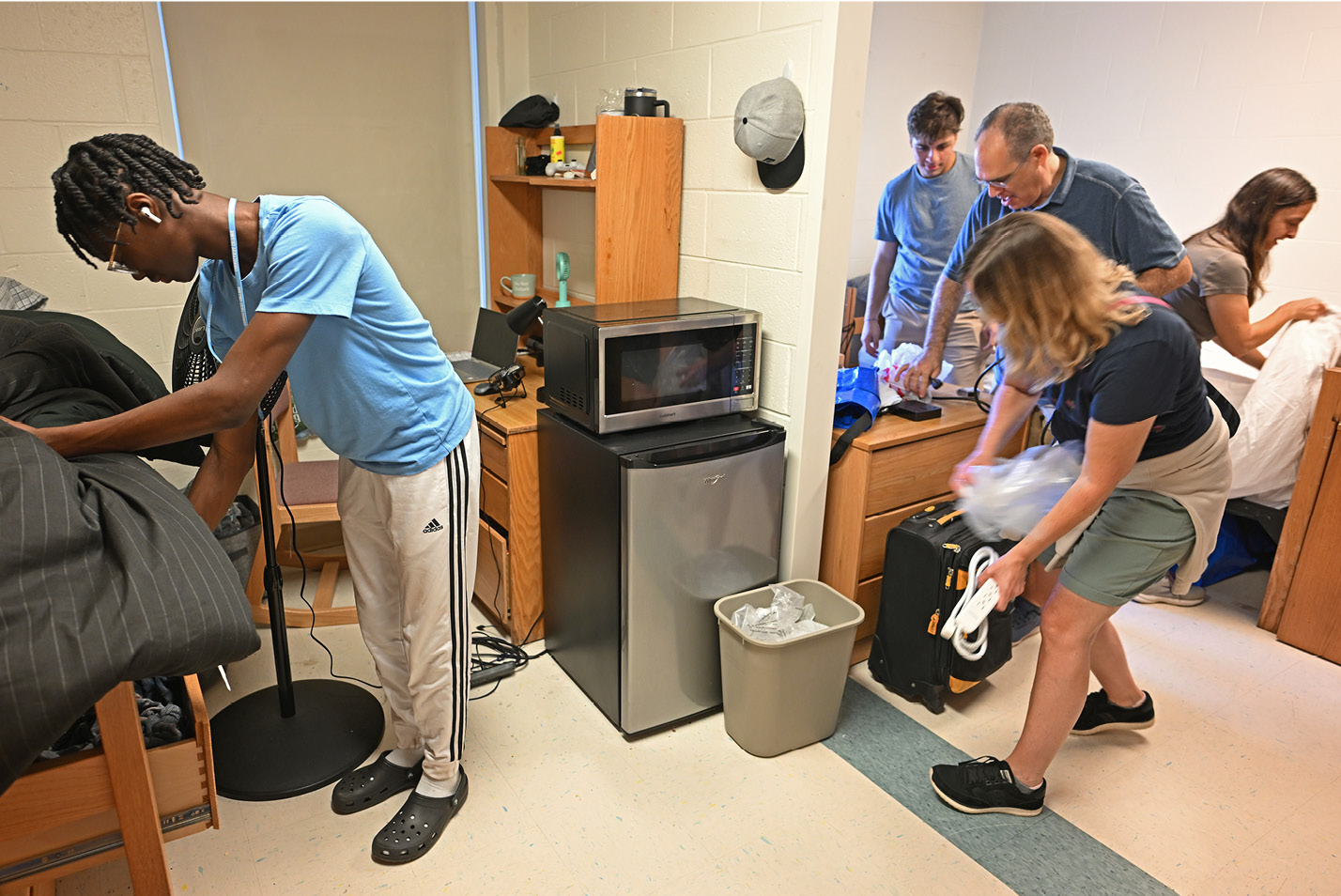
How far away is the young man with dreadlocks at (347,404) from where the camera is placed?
1.32 m

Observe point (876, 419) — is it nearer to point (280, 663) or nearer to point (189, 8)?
point (280, 663)

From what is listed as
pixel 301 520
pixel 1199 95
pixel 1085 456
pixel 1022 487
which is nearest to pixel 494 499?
pixel 301 520

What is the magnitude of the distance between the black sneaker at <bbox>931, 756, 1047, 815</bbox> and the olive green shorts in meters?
0.48

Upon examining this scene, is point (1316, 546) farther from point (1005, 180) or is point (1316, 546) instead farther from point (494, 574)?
point (494, 574)

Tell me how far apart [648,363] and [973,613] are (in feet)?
3.21

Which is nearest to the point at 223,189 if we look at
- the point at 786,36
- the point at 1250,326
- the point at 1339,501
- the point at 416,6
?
the point at 416,6

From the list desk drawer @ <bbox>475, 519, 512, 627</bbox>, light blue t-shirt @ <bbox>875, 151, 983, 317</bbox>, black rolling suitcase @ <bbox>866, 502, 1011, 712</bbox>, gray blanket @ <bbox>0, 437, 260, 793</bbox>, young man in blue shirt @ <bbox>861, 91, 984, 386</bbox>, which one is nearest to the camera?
gray blanket @ <bbox>0, 437, 260, 793</bbox>

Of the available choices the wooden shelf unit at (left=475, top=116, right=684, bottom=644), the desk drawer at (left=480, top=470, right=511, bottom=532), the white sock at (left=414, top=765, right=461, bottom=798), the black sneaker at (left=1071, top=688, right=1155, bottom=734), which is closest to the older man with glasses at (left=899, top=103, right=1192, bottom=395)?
the wooden shelf unit at (left=475, top=116, right=684, bottom=644)

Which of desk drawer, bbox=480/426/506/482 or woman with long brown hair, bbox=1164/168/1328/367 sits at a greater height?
woman with long brown hair, bbox=1164/168/1328/367

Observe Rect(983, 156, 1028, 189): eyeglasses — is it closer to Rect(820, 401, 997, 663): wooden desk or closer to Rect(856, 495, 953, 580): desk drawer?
Rect(820, 401, 997, 663): wooden desk

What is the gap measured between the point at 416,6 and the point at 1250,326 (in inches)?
123

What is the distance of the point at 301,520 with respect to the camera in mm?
2516

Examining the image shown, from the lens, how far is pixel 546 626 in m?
2.56

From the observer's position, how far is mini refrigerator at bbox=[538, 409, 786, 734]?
2047mm
